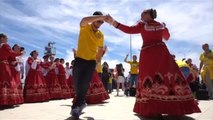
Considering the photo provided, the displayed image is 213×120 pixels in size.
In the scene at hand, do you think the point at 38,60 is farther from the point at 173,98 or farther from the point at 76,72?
the point at 173,98

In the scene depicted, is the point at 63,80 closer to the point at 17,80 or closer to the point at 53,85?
the point at 53,85

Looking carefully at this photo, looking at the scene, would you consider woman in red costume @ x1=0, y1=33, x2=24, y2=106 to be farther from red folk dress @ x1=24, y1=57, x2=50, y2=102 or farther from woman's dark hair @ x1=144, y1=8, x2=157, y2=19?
woman's dark hair @ x1=144, y1=8, x2=157, y2=19

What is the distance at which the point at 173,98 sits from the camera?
4254 millimetres

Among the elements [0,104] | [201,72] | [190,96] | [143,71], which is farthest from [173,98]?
[201,72]

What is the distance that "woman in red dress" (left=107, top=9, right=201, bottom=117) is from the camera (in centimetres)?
425

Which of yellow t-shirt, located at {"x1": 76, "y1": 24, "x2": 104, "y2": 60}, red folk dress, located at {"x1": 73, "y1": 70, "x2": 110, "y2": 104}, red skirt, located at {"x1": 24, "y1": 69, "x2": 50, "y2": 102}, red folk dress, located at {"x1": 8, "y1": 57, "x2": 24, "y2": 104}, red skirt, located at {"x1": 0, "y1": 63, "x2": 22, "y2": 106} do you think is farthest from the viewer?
red skirt, located at {"x1": 24, "y1": 69, "x2": 50, "y2": 102}

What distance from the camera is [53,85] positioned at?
35.2ft

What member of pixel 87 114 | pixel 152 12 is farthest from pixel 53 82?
pixel 152 12

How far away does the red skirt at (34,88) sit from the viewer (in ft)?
29.8

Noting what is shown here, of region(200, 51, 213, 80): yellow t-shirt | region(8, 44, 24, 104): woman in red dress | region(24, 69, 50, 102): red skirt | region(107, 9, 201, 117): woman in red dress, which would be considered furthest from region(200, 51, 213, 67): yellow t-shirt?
region(8, 44, 24, 104): woman in red dress

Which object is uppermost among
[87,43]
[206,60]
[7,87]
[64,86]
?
[206,60]

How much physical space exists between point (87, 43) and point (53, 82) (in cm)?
632

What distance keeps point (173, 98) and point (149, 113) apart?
446mm

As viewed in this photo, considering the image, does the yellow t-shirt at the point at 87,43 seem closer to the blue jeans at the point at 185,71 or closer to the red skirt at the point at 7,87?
the red skirt at the point at 7,87
